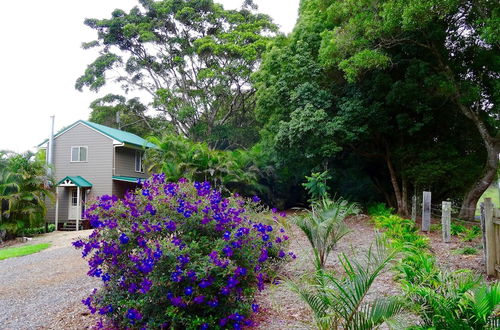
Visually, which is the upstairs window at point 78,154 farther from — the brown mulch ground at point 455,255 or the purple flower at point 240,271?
the purple flower at point 240,271

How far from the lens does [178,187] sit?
14.4 feet

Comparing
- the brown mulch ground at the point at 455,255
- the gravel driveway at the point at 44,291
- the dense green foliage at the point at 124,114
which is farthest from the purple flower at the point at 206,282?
the dense green foliage at the point at 124,114

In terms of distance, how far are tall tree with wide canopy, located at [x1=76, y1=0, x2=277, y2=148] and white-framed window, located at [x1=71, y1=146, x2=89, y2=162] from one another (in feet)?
20.5

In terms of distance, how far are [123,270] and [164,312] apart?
0.62 metres

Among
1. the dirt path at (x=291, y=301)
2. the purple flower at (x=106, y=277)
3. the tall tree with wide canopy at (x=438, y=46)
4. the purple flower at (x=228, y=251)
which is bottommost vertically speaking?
the dirt path at (x=291, y=301)

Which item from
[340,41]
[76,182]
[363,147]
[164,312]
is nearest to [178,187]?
[164,312]

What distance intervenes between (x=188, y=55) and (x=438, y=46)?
55.8 feet

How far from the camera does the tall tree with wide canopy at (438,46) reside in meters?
9.86

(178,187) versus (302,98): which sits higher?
(302,98)

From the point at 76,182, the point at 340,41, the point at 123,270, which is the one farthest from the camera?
the point at 76,182

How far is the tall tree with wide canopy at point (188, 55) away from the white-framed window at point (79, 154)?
20.5ft

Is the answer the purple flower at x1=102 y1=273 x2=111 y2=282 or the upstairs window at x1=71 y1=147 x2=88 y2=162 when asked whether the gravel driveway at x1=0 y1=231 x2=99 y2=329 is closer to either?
the purple flower at x1=102 y1=273 x2=111 y2=282

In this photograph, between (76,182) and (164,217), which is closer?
(164,217)

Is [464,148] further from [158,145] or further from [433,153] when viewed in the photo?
[158,145]
